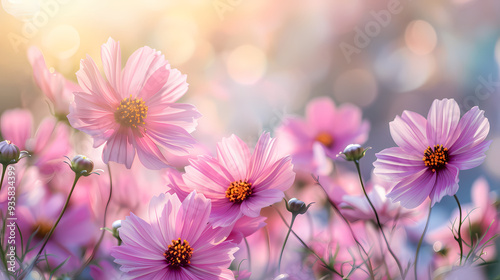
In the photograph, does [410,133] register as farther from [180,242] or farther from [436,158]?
[180,242]

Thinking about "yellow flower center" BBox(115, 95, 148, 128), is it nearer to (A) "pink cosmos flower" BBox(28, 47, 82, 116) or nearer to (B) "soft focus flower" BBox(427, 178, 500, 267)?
(A) "pink cosmos flower" BBox(28, 47, 82, 116)

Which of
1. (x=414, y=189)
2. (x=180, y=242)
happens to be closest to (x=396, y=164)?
(x=414, y=189)

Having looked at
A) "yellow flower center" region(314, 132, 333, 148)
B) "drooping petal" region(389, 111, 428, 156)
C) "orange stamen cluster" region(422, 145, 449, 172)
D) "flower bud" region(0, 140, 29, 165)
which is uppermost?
"yellow flower center" region(314, 132, 333, 148)

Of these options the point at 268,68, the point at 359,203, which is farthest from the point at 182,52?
the point at 359,203

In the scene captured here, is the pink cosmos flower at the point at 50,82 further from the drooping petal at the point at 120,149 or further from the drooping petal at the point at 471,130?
the drooping petal at the point at 471,130

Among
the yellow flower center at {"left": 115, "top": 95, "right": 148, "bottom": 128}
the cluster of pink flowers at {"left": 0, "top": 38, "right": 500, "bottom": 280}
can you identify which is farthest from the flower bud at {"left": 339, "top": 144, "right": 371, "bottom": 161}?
the yellow flower center at {"left": 115, "top": 95, "right": 148, "bottom": 128}

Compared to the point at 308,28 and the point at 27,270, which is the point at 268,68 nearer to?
the point at 308,28
